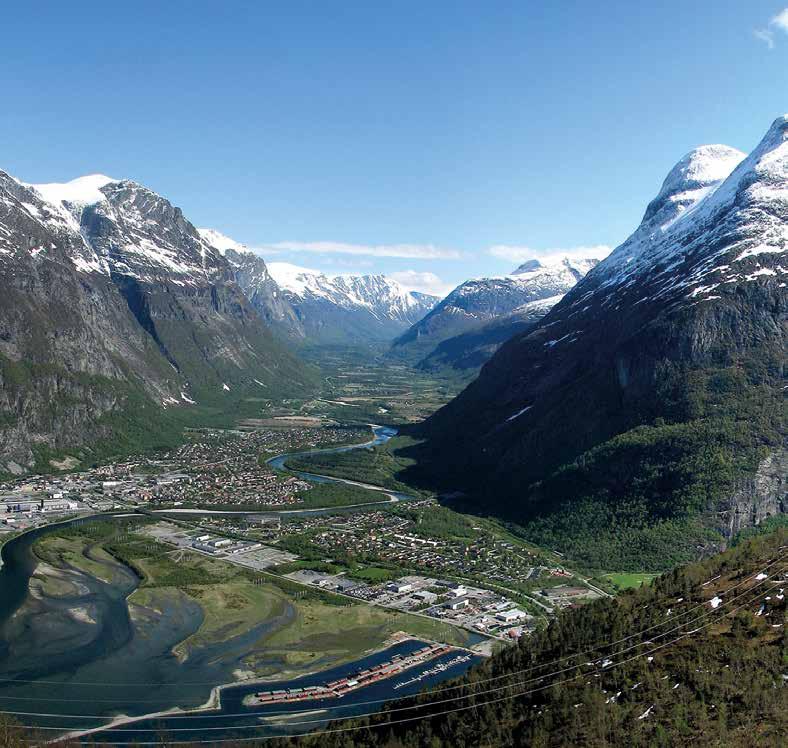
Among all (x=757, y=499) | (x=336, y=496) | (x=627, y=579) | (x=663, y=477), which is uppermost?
(x=663, y=477)

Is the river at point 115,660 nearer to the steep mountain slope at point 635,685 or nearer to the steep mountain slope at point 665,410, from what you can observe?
the steep mountain slope at point 635,685

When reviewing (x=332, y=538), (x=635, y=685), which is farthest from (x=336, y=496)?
(x=635, y=685)

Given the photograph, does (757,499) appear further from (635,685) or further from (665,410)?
(635,685)

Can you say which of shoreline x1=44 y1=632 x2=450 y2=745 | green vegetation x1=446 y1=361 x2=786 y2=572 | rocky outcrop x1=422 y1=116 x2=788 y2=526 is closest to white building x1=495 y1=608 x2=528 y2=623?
shoreline x1=44 y1=632 x2=450 y2=745

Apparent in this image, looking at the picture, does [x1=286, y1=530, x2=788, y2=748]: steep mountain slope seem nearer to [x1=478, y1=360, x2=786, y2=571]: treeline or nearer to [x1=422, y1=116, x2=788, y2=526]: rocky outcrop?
[x1=478, y1=360, x2=786, y2=571]: treeline

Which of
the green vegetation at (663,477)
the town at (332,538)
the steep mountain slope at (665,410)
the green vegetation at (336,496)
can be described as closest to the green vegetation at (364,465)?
the green vegetation at (336,496)

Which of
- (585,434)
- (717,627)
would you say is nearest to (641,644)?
(717,627)

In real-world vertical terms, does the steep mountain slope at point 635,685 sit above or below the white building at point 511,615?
above
